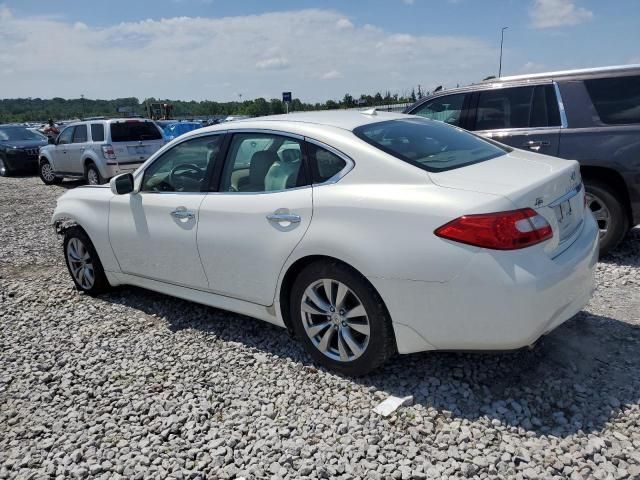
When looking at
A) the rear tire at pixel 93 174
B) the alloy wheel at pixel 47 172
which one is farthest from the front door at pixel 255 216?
the alloy wheel at pixel 47 172

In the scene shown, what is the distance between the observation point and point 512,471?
2412 mm

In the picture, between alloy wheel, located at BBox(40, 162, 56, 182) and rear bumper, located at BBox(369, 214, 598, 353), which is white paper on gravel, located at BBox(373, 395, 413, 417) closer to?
rear bumper, located at BBox(369, 214, 598, 353)

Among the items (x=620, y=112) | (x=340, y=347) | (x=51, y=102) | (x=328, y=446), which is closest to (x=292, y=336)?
(x=340, y=347)

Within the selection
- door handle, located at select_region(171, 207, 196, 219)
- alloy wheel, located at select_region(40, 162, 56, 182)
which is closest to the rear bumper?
door handle, located at select_region(171, 207, 196, 219)

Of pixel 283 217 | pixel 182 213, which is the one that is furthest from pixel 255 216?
pixel 182 213

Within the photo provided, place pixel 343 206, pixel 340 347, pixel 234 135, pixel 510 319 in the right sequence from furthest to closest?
pixel 234 135 → pixel 340 347 → pixel 343 206 → pixel 510 319

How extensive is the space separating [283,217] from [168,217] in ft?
3.90

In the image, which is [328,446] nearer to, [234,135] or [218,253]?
[218,253]

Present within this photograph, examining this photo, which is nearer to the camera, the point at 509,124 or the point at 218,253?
the point at 218,253

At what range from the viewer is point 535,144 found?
5.35 meters

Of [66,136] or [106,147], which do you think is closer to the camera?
[106,147]

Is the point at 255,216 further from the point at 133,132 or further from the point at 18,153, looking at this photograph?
the point at 18,153

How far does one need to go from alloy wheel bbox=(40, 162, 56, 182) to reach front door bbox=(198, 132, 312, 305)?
41.6 feet

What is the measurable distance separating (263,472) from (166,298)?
272 centimetres
